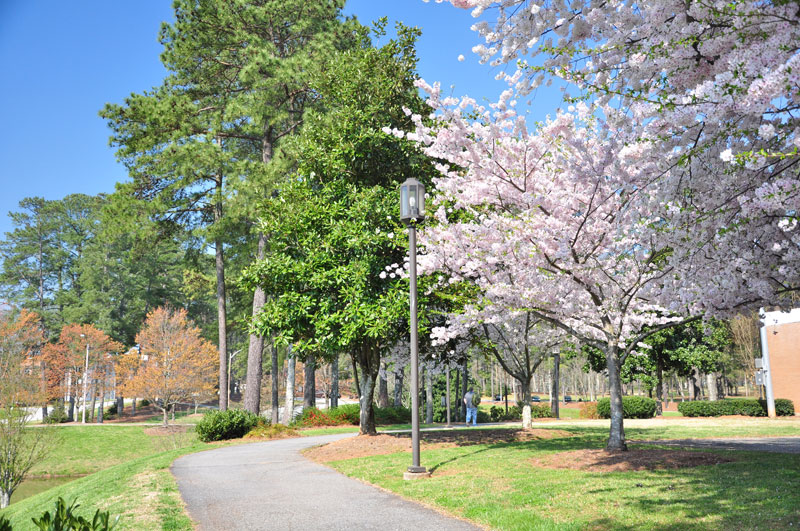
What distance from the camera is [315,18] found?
24703 millimetres

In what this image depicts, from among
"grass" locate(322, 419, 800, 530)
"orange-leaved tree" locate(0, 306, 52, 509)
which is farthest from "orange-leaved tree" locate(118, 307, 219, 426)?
"grass" locate(322, 419, 800, 530)

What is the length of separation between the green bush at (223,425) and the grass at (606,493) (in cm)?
1051

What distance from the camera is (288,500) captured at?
8.34m

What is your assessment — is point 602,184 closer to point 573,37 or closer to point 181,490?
point 573,37

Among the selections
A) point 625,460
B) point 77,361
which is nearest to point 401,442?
point 625,460

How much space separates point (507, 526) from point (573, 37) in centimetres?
530

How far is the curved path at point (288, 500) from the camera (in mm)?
6770

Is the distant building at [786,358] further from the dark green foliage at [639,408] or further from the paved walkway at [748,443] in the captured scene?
the paved walkway at [748,443]

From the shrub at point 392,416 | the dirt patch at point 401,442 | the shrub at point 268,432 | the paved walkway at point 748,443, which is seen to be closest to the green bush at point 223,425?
the shrub at point 268,432

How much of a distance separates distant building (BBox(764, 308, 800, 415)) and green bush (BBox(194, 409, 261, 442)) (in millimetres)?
27018

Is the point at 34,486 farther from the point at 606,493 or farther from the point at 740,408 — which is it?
the point at 740,408

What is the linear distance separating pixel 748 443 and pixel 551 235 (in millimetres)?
9252

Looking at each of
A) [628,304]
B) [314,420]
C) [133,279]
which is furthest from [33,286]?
[628,304]

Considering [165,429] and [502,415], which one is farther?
[165,429]
